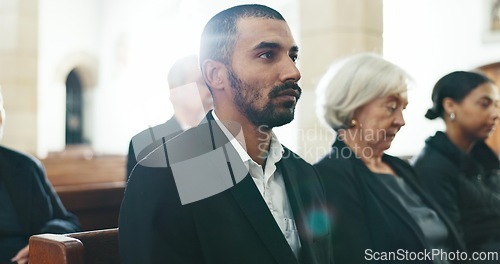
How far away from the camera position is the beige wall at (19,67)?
158 inches

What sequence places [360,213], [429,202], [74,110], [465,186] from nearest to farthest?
[360,213] < [429,202] < [465,186] < [74,110]

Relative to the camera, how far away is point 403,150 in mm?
1738

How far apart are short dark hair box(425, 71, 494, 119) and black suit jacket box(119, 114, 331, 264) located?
0.94 meters

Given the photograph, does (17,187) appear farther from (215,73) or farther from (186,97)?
(215,73)

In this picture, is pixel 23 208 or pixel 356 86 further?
pixel 23 208

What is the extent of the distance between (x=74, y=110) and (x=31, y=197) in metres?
8.55

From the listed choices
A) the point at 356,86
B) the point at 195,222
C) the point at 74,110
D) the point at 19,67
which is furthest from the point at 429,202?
the point at 74,110

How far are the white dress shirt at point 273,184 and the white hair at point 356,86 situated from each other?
449mm

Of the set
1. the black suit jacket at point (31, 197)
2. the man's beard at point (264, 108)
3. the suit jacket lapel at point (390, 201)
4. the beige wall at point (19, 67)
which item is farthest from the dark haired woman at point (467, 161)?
the beige wall at point (19, 67)

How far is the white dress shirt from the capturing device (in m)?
1.00

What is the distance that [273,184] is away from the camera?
1.04 meters

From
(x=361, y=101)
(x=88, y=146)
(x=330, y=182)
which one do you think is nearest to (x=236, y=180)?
(x=330, y=182)

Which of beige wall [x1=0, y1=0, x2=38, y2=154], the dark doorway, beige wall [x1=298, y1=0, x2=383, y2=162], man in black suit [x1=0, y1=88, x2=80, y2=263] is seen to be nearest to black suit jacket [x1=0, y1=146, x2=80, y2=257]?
man in black suit [x1=0, y1=88, x2=80, y2=263]

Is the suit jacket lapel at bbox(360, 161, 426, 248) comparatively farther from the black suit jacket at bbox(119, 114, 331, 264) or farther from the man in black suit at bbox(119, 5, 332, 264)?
the black suit jacket at bbox(119, 114, 331, 264)
